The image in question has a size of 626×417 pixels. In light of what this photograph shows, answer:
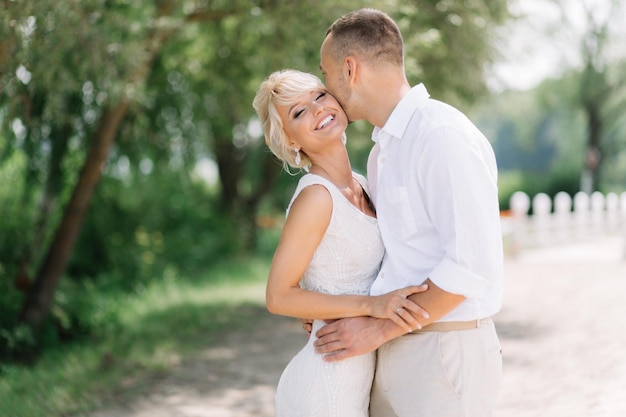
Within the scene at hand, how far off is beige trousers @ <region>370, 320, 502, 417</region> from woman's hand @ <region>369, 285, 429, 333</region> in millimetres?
110

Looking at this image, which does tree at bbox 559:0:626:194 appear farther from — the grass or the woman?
the woman

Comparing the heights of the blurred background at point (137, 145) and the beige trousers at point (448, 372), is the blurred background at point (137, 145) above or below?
above

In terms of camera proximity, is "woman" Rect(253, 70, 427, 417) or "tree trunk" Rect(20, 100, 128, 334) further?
"tree trunk" Rect(20, 100, 128, 334)

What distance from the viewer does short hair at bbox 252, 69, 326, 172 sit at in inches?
117

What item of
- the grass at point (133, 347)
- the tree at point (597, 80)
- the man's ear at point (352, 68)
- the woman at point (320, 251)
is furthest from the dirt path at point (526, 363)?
the tree at point (597, 80)

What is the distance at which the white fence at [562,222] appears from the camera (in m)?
18.3

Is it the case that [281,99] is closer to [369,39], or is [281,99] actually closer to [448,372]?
[369,39]

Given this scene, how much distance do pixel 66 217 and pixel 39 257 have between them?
1.36 meters

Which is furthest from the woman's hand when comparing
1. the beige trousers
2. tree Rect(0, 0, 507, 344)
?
tree Rect(0, 0, 507, 344)

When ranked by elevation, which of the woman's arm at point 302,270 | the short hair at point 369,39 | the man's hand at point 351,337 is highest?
the short hair at point 369,39

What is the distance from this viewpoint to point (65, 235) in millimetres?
8953

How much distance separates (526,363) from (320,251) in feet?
17.7

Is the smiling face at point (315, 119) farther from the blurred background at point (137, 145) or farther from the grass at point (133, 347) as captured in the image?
the grass at point (133, 347)

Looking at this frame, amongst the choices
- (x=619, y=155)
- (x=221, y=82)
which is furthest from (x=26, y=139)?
(x=619, y=155)
